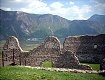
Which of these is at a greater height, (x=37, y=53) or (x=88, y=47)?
(x=88, y=47)

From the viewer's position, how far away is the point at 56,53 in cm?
3206

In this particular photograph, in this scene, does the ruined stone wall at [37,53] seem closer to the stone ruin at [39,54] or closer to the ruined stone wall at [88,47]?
the stone ruin at [39,54]

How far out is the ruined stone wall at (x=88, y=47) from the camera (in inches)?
1592

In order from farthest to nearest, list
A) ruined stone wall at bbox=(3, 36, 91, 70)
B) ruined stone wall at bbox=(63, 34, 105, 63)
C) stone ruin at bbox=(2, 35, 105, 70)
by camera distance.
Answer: ruined stone wall at bbox=(63, 34, 105, 63)
ruined stone wall at bbox=(3, 36, 91, 70)
stone ruin at bbox=(2, 35, 105, 70)

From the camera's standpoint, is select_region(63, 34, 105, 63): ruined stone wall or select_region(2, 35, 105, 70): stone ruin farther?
select_region(63, 34, 105, 63): ruined stone wall

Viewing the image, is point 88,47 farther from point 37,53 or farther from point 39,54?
point 37,53

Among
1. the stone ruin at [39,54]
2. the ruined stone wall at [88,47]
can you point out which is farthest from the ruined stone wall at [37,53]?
the ruined stone wall at [88,47]

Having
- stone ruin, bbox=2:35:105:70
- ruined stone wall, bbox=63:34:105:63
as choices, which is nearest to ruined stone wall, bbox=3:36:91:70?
stone ruin, bbox=2:35:105:70

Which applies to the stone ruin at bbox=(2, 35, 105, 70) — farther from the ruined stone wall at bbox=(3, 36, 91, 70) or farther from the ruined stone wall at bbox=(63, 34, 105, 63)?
the ruined stone wall at bbox=(63, 34, 105, 63)

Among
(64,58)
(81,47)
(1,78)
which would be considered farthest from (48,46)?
(1,78)

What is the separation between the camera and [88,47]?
41719 millimetres

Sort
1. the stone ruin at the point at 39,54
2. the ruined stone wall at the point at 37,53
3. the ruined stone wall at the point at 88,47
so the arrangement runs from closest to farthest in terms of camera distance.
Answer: the stone ruin at the point at 39,54, the ruined stone wall at the point at 37,53, the ruined stone wall at the point at 88,47

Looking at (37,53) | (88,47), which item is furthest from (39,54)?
(88,47)

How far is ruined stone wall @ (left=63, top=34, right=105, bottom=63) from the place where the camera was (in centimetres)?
4044
